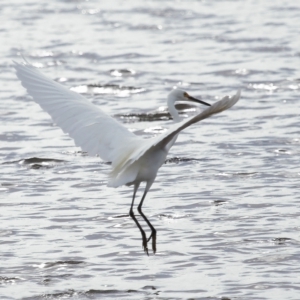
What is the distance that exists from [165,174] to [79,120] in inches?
106

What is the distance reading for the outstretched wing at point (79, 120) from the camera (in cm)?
778

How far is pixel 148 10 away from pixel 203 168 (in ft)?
39.7

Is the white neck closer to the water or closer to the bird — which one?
the bird

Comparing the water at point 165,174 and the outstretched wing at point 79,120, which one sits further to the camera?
the outstretched wing at point 79,120

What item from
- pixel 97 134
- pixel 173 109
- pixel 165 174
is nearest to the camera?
pixel 97 134

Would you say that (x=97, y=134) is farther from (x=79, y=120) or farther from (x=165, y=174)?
(x=165, y=174)

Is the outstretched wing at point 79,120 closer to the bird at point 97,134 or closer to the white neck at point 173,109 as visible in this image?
the bird at point 97,134

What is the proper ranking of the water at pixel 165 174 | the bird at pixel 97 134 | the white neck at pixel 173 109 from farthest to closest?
the white neck at pixel 173 109
the bird at pixel 97 134
the water at pixel 165 174

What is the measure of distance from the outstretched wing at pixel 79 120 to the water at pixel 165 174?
880mm

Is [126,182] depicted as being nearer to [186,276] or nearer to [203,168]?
[186,276]

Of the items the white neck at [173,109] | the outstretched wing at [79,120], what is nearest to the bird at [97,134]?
the outstretched wing at [79,120]

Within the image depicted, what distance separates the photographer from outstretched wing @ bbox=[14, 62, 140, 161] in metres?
7.78

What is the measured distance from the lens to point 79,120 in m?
7.85

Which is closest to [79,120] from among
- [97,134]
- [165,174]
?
[97,134]
